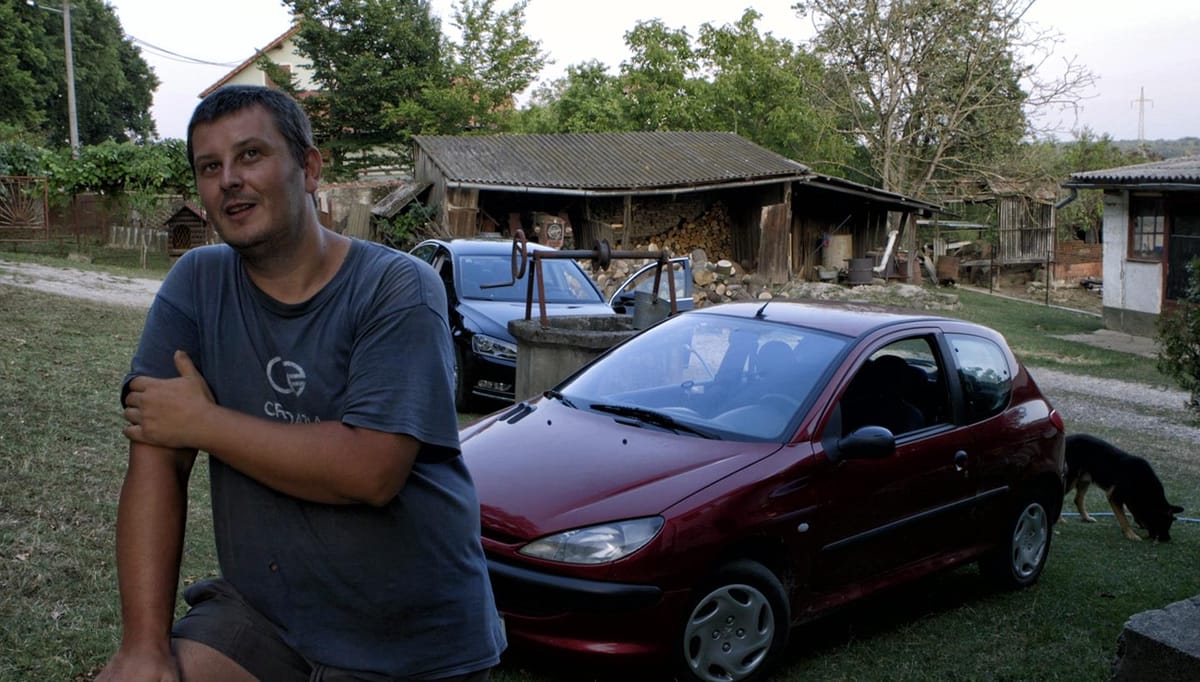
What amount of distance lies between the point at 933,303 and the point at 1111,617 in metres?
21.4

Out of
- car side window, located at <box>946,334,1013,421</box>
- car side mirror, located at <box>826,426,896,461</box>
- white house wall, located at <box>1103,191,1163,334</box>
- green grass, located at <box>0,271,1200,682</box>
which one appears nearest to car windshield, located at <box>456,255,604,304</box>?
green grass, located at <box>0,271,1200,682</box>

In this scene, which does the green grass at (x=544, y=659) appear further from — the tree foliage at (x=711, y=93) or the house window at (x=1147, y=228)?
the tree foliage at (x=711, y=93)

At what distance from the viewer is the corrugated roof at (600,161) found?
83.3 ft

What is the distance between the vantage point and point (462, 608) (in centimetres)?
207

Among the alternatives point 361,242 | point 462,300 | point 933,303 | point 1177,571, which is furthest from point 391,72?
point 361,242

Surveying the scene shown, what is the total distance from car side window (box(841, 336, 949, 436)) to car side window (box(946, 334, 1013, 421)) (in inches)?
6.4

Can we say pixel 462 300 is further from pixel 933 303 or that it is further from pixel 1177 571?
pixel 933 303

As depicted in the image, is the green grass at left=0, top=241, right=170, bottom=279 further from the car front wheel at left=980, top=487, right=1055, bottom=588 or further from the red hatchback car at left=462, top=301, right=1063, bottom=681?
the car front wheel at left=980, top=487, right=1055, bottom=588

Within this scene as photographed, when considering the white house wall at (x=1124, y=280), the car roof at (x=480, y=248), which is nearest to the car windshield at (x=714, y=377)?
the car roof at (x=480, y=248)

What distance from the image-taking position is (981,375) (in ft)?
20.0

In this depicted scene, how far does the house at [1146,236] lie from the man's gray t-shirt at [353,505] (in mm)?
21944

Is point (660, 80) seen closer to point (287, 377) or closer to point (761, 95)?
point (761, 95)

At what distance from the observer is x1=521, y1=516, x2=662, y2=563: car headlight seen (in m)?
4.28

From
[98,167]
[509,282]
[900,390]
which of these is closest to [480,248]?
[509,282]
